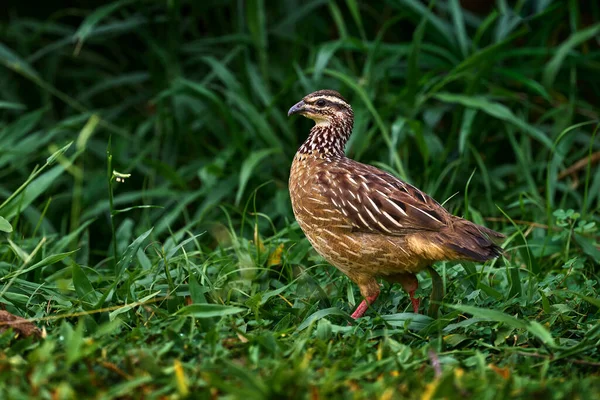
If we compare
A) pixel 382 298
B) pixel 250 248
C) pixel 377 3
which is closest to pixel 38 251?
pixel 250 248

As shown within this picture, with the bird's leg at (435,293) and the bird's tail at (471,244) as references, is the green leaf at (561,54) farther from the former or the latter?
the bird's leg at (435,293)

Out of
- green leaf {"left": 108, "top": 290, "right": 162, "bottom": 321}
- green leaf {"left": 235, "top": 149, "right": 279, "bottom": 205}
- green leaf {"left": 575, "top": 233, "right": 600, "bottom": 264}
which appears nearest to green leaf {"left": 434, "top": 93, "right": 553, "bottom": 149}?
green leaf {"left": 575, "top": 233, "right": 600, "bottom": 264}

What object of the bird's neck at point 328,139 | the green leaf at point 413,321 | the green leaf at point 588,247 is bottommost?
the green leaf at point 588,247

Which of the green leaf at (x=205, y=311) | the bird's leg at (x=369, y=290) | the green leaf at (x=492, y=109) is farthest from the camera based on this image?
the green leaf at (x=492, y=109)

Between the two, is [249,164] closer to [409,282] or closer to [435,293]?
[409,282]

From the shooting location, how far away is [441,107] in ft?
21.3

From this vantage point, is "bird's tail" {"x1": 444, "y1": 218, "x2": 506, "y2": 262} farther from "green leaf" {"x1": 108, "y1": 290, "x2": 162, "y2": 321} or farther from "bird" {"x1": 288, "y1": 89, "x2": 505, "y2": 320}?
"green leaf" {"x1": 108, "y1": 290, "x2": 162, "y2": 321}

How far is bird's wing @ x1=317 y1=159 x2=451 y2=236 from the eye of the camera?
4.10 m

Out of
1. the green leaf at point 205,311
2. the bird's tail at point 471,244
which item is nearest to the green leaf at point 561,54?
the bird's tail at point 471,244

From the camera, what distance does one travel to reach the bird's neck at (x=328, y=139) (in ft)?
15.8

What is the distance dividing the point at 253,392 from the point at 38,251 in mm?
2190

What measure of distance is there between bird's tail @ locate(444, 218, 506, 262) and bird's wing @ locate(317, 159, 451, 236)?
9 cm

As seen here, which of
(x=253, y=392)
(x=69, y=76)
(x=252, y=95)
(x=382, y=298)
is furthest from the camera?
(x=69, y=76)

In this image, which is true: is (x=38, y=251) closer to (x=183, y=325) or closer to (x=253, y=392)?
(x=183, y=325)
